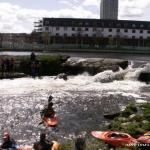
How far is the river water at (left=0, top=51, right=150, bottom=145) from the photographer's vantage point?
2903 cm

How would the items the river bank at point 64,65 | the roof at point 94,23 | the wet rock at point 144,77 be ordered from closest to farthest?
the wet rock at point 144,77 < the river bank at point 64,65 < the roof at point 94,23

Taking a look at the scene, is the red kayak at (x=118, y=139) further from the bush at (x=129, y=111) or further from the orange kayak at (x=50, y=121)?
the bush at (x=129, y=111)

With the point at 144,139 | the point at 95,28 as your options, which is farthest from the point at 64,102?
the point at 95,28

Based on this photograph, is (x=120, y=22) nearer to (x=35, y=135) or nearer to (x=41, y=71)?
(x=41, y=71)

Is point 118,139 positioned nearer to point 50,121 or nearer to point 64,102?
point 50,121

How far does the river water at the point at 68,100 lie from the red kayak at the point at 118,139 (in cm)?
263

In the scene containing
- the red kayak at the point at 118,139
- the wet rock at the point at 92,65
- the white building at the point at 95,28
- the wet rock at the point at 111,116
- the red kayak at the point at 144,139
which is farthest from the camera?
the white building at the point at 95,28

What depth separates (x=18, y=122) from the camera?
30516 mm

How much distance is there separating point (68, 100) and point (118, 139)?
1445cm

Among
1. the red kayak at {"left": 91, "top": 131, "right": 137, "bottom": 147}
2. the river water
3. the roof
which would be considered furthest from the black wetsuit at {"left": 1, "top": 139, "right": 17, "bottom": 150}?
the roof

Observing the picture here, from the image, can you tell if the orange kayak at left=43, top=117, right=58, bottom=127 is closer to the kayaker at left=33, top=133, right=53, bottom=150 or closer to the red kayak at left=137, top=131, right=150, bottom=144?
the red kayak at left=137, top=131, right=150, bottom=144

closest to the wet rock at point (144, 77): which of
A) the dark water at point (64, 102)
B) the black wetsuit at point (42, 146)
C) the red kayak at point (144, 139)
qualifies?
the dark water at point (64, 102)

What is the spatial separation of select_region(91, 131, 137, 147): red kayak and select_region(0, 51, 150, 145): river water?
263 cm

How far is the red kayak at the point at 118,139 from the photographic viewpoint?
2439cm
